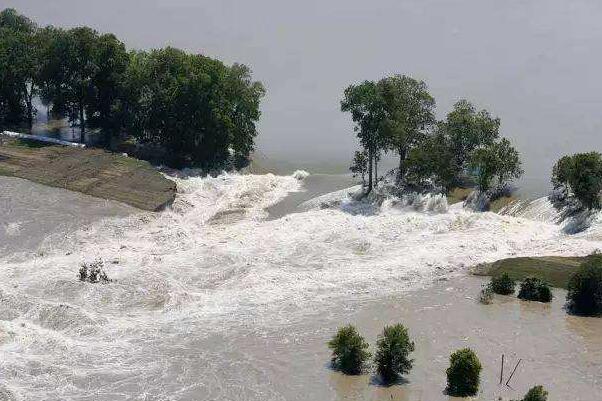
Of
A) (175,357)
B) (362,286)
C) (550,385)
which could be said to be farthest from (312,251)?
(550,385)

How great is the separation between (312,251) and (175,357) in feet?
54.4

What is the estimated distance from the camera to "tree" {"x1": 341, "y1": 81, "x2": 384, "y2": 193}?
59.7 m

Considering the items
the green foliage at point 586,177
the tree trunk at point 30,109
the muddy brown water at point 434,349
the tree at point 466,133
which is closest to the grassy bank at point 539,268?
the muddy brown water at point 434,349

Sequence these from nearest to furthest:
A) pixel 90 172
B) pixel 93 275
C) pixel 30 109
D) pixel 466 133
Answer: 1. pixel 93 275
2. pixel 466 133
3. pixel 90 172
4. pixel 30 109

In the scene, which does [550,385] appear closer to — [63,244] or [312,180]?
[63,244]

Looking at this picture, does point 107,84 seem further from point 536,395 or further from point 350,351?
point 536,395

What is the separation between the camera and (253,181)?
67938mm

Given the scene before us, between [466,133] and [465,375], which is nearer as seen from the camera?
[465,375]

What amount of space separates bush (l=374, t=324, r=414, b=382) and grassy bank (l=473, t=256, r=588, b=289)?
1475cm

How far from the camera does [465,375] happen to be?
1211 inches

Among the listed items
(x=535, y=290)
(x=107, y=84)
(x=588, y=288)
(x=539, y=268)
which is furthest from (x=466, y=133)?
(x=107, y=84)

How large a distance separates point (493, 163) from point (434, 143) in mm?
5230

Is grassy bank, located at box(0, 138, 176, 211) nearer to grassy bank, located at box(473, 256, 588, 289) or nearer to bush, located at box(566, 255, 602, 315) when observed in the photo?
grassy bank, located at box(473, 256, 588, 289)

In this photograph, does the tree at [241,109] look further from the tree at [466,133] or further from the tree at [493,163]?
the tree at [493,163]
